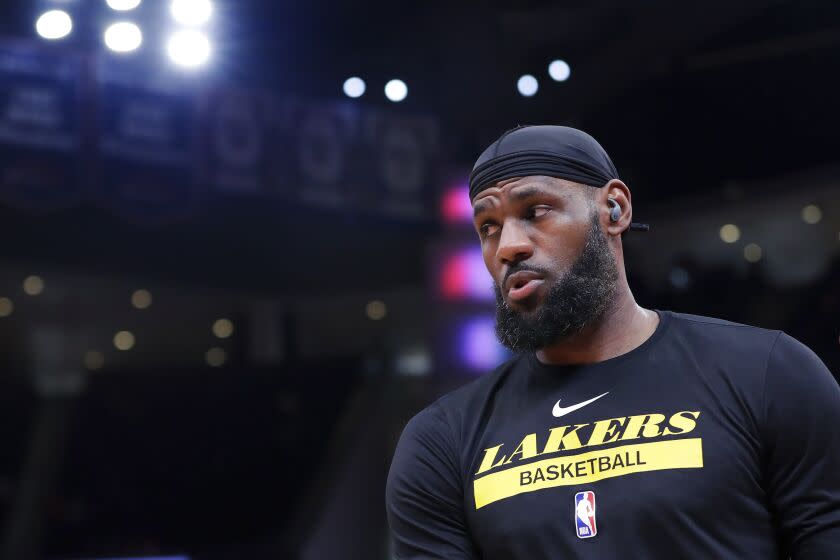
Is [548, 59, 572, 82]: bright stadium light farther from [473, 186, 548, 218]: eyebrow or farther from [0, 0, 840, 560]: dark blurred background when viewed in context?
[473, 186, 548, 218]: eyebrow

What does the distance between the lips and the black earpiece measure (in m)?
0.18

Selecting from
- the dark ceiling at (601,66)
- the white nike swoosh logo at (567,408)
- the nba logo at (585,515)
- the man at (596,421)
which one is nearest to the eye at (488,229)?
the man at (596,421)

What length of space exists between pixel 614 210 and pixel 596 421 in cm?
38

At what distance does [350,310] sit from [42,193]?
5146 mm

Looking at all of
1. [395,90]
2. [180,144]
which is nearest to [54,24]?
[180,144]

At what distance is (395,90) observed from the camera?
20.5 ft

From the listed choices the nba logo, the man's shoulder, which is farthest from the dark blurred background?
the nba logo

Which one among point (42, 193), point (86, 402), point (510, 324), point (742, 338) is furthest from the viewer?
point (86, 402)

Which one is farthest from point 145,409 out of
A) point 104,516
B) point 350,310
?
point 350,310

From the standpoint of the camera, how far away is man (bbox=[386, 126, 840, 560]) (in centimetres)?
148

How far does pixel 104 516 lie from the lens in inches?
428

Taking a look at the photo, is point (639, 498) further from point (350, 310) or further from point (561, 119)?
point (350, 310)

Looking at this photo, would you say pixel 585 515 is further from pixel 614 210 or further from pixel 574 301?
pixel 614 210

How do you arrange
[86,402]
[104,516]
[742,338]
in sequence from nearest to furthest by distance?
[742,338] → [104,516] → [86,402]
